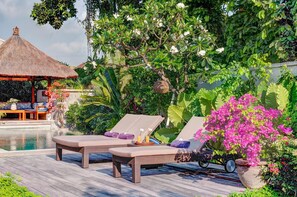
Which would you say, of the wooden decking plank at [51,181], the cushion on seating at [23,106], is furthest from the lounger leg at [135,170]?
the cushion on seating at [23,106]

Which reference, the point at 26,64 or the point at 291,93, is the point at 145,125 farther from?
the point at 26,64

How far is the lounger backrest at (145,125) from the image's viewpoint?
895 centimetres

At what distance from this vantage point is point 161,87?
12.0m

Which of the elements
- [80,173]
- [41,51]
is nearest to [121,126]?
[80,173]

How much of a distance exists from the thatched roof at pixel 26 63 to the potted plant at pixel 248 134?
18030 mm

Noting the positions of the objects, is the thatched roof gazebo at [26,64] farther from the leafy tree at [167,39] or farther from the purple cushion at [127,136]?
the purple cushion at [127,136]

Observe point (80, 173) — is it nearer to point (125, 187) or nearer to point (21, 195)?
point (125, 187)

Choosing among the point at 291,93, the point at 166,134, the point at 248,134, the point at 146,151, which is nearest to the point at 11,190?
the point at 146,151

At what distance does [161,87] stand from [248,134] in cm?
575

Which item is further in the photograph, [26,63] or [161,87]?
[26,63]

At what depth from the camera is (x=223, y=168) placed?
848 centimetres

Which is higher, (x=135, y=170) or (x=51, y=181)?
(x=135, y=170)

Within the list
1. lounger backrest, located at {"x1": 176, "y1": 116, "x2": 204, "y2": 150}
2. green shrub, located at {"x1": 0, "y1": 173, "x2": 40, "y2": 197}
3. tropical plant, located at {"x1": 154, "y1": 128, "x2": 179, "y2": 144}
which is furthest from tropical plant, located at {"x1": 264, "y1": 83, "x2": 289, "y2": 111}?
green shrub, located at {"x1": 0, "y1": 173, "x2": 40, "y2": 197}

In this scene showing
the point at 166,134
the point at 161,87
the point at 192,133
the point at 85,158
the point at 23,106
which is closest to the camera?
the point at 192,133
